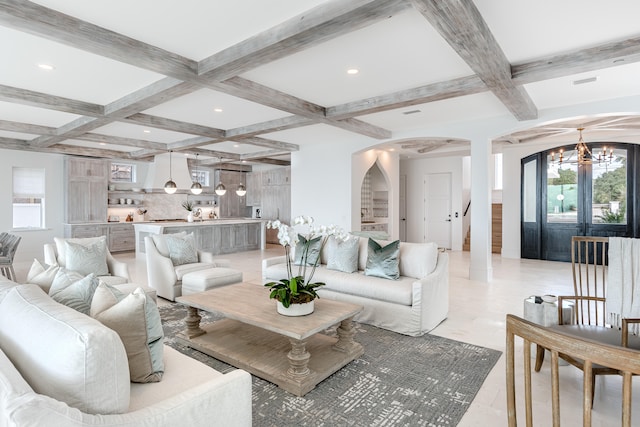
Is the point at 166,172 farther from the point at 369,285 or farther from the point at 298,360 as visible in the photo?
the point at 298,360

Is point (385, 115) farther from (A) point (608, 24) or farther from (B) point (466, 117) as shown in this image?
(A) point (608, 24)

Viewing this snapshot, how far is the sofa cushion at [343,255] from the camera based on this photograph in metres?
4.30

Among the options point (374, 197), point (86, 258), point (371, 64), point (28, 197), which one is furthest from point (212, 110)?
point (28, 197)

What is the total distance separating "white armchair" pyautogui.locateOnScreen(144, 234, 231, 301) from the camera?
454 centimetres

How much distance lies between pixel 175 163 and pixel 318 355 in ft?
28.5

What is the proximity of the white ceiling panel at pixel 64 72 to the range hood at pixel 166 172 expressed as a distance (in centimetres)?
520

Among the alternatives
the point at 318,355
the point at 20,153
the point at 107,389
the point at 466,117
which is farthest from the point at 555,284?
the point at 20,153

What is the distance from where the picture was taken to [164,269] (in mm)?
4641

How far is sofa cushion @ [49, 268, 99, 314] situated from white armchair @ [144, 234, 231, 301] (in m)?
2.59

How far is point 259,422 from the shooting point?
2.10 metres

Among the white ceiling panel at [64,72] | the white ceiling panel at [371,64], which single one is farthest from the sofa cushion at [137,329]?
the white ceiling panel at [64,72]

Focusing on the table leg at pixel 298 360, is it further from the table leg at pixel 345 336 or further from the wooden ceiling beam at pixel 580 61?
the wooden ceiling beam at pixel 580 61

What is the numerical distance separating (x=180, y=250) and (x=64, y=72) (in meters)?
2.42

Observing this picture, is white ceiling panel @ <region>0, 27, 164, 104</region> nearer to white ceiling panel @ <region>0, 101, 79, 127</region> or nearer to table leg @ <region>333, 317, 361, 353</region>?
white ceiling panel @ <region>0, 101, 79, 127</region>
